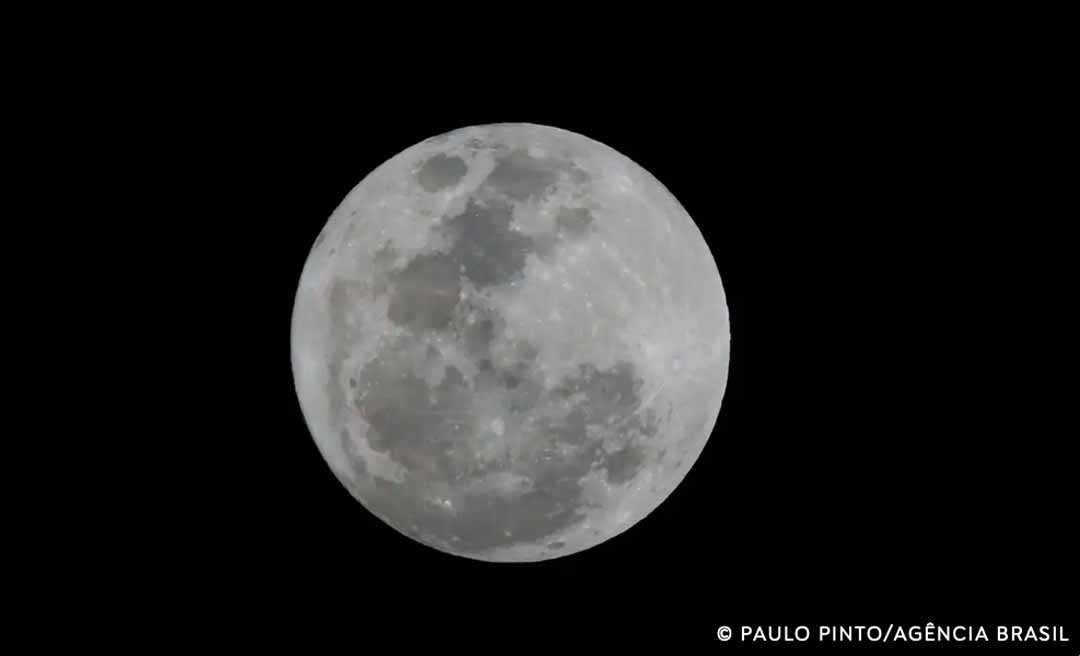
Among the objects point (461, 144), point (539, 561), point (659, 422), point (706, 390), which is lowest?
point (539, 561)

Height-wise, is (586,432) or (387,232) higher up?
(387,232)

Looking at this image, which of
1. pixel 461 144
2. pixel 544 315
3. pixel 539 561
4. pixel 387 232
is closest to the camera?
pixel 544 315

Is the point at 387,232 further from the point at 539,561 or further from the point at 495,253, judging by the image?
the point at 539,561

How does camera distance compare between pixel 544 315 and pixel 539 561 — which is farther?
pixel 539 561

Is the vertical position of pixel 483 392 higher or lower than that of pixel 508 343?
lower

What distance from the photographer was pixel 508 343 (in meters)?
3.73

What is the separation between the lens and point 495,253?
379cm

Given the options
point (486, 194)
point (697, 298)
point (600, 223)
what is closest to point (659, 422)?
point (697, 298)

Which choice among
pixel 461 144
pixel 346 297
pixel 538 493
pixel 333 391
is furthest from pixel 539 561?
pixel 461 144

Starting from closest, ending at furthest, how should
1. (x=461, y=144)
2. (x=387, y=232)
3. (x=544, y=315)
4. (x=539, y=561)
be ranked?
1. (x=544, y=315)
2. (x=387, y=232)
3. (x=461, y=144)
4. (x=539, y=561)

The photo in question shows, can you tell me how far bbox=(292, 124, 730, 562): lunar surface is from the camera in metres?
3.76

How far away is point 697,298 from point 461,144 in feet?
4.62

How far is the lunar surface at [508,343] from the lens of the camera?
12.3 feet

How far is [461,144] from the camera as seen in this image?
168 inches
